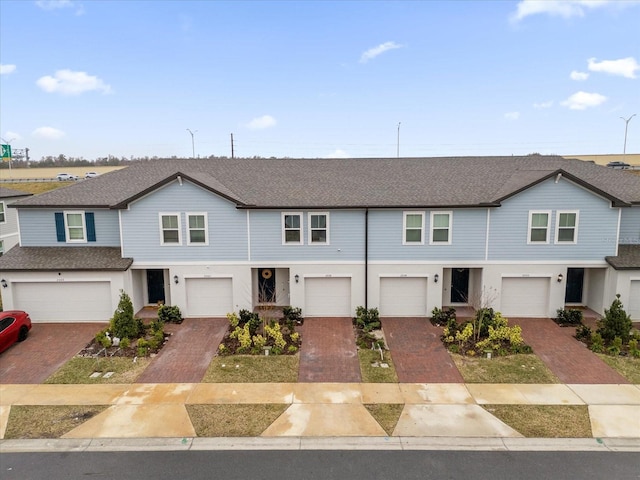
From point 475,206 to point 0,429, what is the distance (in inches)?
749

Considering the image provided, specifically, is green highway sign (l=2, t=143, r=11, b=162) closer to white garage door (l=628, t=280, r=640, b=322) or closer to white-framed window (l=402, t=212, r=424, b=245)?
white-framed window (l=402, t=212, r=424, b=245)

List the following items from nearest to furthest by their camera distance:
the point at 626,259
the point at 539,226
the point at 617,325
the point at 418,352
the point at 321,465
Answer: the point at 321,465, the point at 418,352, the point at 617,325, the point at 626,259, the point at 539,226

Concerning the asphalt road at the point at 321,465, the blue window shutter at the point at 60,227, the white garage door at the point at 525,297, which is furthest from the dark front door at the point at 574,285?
the blue window shutter at the point at 60,227

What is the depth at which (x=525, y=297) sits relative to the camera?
20.0 metres

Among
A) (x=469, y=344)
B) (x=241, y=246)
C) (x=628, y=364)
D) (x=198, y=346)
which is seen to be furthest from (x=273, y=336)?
(x=628, y=364)

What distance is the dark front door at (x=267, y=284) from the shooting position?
21.2 metres

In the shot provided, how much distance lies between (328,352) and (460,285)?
8.92 metres

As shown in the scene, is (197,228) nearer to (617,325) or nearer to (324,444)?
(324,444)

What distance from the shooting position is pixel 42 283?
19078 millimetres

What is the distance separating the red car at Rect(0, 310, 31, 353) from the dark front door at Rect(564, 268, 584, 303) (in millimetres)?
25399

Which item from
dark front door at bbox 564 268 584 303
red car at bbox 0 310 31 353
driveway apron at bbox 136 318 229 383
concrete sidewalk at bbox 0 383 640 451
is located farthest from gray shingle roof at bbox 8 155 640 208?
concrete sidewalk at bbox 0 383 640 451

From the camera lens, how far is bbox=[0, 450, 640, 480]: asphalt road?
920cm

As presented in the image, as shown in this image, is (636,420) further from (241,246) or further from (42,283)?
(42,283)

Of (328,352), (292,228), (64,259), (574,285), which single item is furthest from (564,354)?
(64,259)
